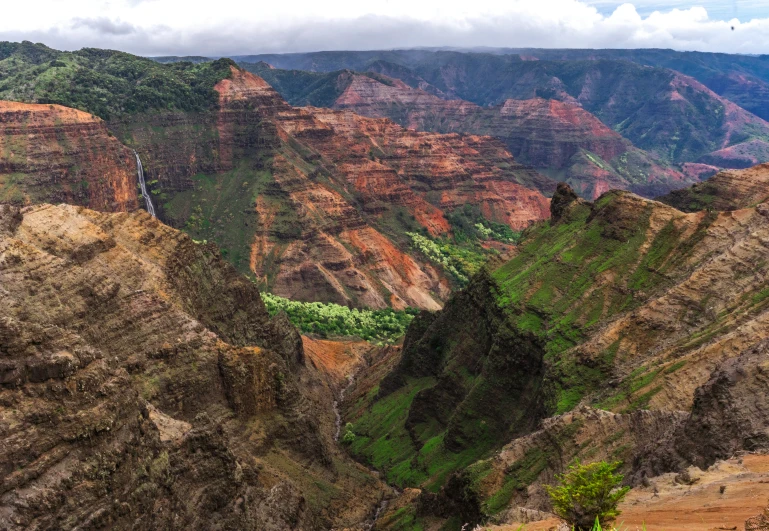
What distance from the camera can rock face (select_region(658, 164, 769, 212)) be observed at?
107331mm

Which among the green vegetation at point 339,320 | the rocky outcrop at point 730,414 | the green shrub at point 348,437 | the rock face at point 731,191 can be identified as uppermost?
the rock face at point 731,191

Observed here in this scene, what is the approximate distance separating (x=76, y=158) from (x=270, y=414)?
12859 centimetres

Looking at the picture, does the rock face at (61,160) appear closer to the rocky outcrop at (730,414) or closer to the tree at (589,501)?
the rocky outcrop at (730,414)

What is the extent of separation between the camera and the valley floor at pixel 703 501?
29.5 metres

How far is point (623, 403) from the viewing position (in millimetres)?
61188

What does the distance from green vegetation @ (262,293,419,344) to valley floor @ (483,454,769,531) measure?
12332 centimetres

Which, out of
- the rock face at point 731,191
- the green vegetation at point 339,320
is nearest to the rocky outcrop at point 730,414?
the rock face at point 731,191

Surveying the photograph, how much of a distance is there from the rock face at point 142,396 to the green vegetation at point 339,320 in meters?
52.7

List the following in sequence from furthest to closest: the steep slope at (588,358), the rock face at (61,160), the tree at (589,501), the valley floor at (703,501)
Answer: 1. the rock face at (61,160)
2. the steep slope at (588,358)
3. the tree at (589,501)
4. the valley floor at (703,501)

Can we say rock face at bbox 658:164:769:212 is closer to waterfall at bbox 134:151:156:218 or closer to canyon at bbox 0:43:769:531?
canyon at bbox 0:43:769:531

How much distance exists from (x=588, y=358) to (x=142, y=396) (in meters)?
44.1

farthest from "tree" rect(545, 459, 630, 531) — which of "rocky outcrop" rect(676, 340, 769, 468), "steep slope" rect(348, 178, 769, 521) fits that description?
"steep slope" rect(348, 178, 769, 521)

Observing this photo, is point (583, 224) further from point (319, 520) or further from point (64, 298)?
point (64, 298)

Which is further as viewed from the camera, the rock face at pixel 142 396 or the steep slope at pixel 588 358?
the steep slope at pixel 588 358
